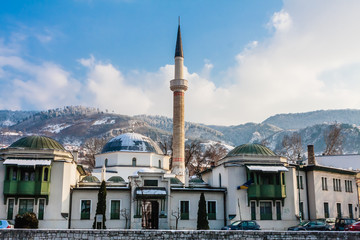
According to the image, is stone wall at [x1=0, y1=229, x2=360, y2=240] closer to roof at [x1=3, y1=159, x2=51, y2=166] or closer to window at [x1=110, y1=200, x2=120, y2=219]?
roof at [x1=3, y1=159, x2=51, y2=166]

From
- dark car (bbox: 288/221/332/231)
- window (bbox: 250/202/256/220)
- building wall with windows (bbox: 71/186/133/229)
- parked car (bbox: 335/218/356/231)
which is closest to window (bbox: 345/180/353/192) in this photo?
window (bbox: 250/202/256/220)

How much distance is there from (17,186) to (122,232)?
46.3 ft

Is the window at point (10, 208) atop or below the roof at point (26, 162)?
below

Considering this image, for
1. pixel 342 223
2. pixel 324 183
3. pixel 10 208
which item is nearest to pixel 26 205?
pixel 10 208

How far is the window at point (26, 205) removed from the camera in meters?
30.1

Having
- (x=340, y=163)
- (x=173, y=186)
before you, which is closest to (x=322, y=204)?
(x=173, y=186)

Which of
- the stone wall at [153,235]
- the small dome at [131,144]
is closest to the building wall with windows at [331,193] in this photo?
the stone wall at [153,235]

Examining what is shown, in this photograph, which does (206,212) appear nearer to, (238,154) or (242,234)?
(238,154)

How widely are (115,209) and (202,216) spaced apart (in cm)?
713

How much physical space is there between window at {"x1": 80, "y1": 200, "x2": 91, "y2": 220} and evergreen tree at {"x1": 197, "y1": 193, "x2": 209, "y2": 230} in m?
8.77

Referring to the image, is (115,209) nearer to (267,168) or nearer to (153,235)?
(267,168)

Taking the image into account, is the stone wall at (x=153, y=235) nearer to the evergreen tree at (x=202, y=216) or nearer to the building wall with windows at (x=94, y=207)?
the evergreen tree at (x=202, y=216)

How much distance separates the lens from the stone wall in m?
19.1

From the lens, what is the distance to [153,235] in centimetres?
1958
